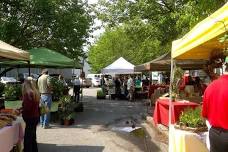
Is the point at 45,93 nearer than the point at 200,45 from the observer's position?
No

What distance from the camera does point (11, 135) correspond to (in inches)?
345

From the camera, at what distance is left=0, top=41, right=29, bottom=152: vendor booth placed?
812 cm

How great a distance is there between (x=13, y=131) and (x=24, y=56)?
8.49 feet

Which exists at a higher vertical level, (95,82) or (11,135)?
(95,82)

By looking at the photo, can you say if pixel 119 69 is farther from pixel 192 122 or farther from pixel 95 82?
pixel 95 82

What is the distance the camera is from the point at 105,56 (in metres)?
77.4

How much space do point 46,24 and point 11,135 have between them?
15.7 m

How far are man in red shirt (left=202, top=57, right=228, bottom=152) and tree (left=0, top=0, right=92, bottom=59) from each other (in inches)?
662

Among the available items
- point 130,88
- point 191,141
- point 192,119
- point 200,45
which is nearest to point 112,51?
point 130,88

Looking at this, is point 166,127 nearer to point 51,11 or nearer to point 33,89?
point 33,89

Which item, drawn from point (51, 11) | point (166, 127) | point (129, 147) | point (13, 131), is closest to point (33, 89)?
point (13, 131)

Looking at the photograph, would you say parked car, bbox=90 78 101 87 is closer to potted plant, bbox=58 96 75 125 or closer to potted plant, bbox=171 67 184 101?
potted plant, bbox=171 67 184 101

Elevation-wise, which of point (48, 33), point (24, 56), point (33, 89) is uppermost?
point (48, 33)

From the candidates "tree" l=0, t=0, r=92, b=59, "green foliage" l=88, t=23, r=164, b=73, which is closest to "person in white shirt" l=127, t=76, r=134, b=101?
"tree" l=0, t=0, r=92, b=59
